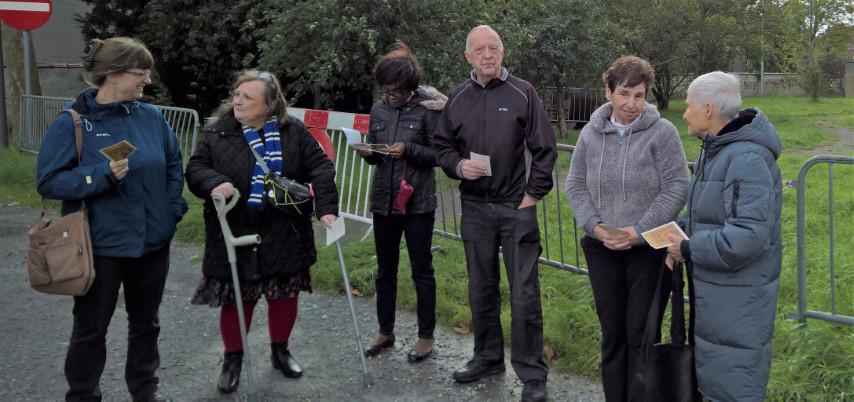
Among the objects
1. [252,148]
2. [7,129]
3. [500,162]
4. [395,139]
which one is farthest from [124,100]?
[7,129]

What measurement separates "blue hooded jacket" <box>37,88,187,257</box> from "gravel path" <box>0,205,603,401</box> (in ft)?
3.46

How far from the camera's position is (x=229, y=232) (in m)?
4.22

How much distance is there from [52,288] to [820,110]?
30081 mm

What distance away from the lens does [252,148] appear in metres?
4.31

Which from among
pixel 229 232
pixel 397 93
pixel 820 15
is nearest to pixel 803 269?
pixel 397 93

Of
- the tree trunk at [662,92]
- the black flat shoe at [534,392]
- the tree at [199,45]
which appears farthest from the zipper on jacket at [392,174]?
the tree trunk at [662,92]

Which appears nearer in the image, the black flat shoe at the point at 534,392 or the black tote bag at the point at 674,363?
the black tote bag at the point at 674,363

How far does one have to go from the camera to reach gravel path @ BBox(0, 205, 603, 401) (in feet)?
14.7

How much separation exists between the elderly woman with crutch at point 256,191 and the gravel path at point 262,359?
374mm

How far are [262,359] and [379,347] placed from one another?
0.72m

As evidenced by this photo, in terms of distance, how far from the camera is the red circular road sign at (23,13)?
10.2 meters

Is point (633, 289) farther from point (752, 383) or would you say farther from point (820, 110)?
point (820, 110)

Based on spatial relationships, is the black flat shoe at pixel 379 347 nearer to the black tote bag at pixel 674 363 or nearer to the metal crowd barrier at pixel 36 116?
the black tote bag at pixel 674 363

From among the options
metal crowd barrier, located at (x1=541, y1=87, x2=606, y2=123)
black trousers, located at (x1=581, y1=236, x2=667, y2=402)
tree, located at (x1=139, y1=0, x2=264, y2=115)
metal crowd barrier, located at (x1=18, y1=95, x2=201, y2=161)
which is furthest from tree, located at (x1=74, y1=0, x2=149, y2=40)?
black trousers, located at (x1=581, y1=236, x2=667, y2=402)
